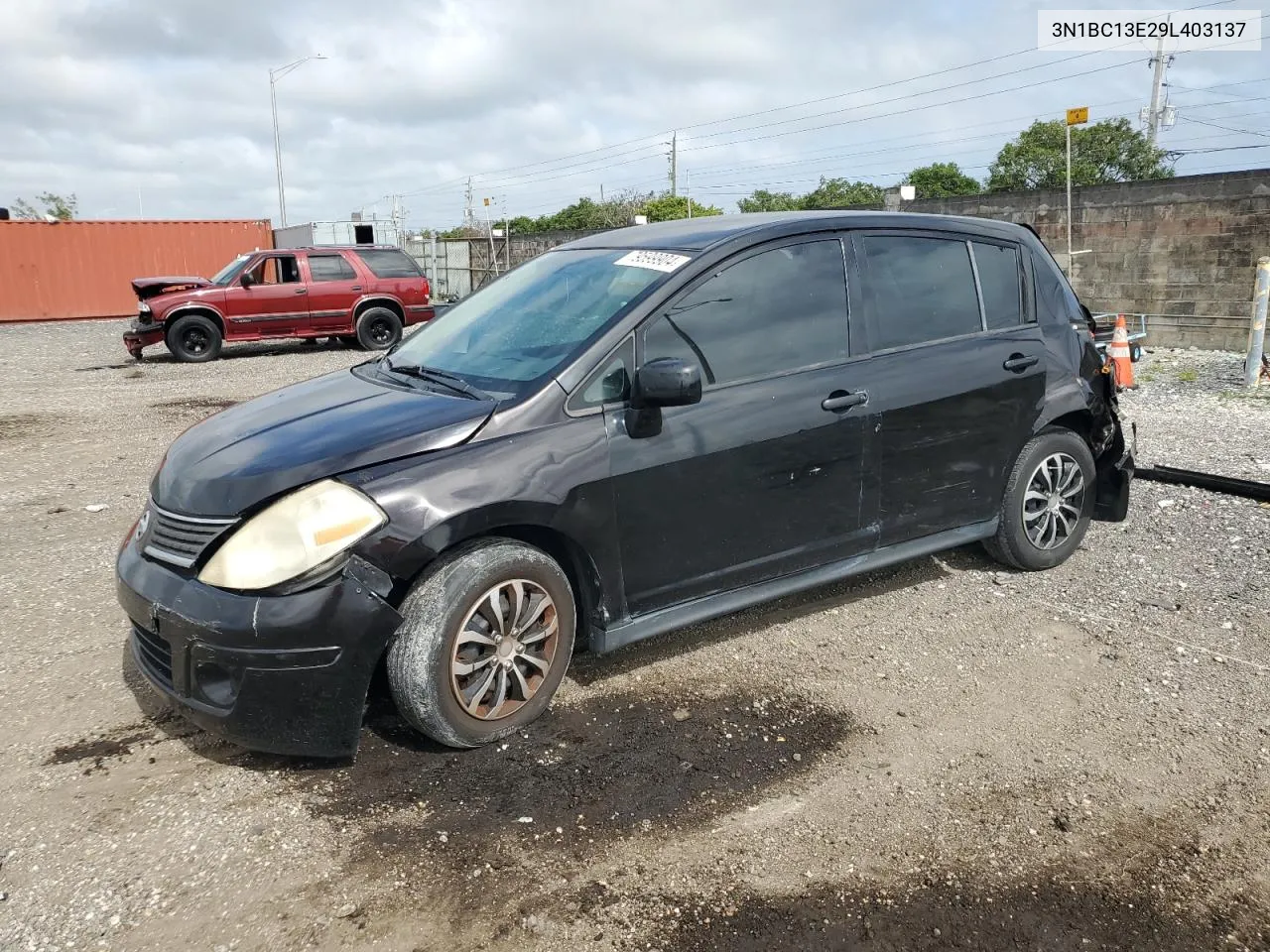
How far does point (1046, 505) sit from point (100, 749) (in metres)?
4.26

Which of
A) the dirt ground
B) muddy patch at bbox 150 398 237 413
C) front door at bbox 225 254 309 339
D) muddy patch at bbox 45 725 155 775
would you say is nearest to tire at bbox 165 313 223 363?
front door at bbox 225 254 309 339

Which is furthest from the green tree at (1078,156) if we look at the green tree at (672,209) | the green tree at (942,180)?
the green tree at (672,209)

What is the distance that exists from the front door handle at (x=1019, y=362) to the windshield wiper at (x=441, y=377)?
8.19ft

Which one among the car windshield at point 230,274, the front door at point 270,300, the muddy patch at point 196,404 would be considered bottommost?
the muddy patch at point 196,404

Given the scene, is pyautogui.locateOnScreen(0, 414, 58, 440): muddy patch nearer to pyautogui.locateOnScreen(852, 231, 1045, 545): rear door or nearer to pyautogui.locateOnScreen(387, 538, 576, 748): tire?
pyautogui.locateOnScreen(387, 538, 576, 748): tire

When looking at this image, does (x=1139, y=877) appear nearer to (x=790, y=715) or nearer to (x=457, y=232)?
(x=790, y=715)

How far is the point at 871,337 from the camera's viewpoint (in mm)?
4211

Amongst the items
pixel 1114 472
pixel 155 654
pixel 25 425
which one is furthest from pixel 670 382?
pixel 25 425

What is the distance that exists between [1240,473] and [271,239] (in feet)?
93.0

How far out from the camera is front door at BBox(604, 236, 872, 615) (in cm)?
361

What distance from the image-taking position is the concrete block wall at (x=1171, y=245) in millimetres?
13000

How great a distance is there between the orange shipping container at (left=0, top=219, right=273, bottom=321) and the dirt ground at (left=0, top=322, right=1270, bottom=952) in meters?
24.1

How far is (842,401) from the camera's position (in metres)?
4.01

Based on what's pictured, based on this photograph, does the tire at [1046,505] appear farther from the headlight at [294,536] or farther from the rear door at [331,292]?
the rear door at [331,292]
